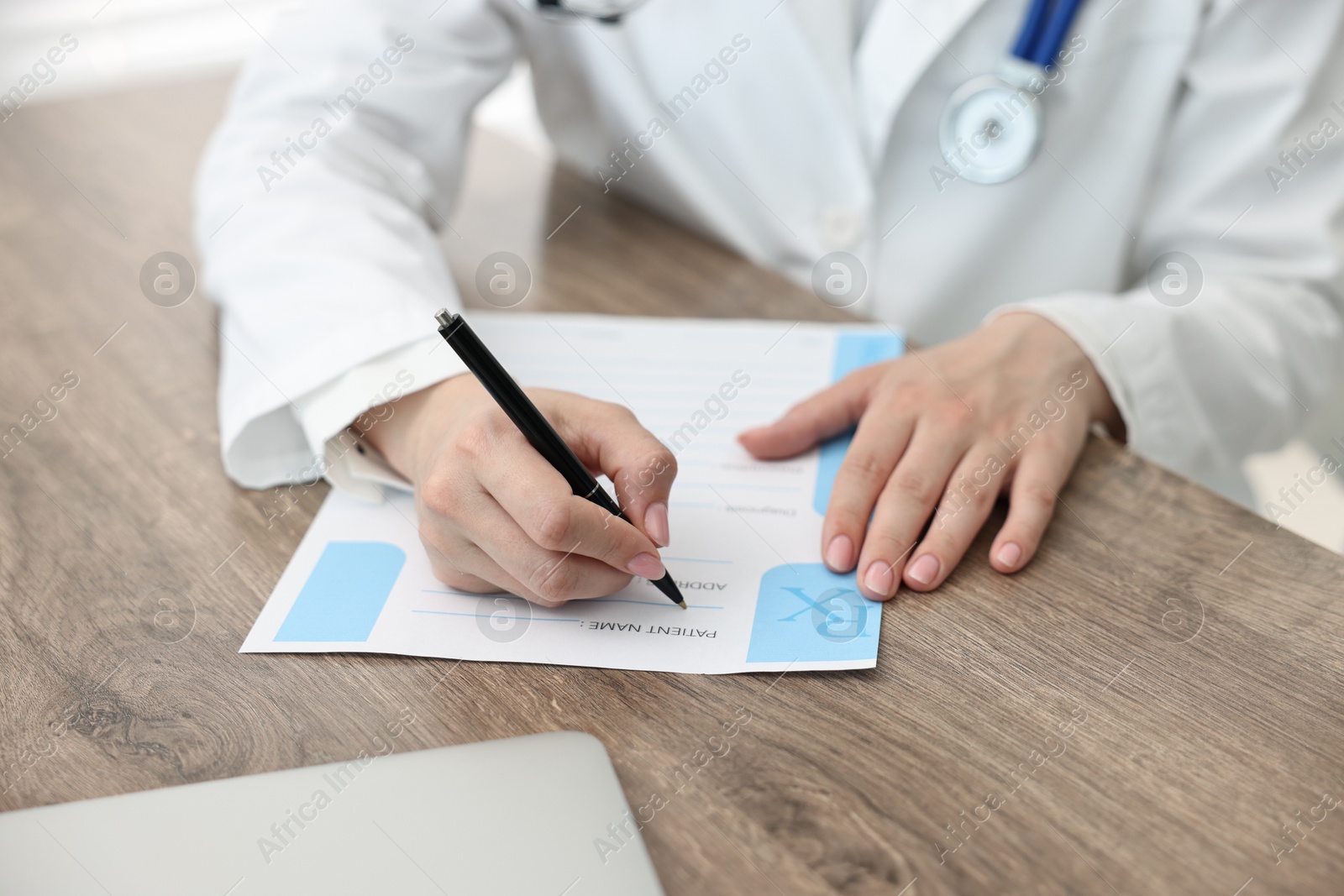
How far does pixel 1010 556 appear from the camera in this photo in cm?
65

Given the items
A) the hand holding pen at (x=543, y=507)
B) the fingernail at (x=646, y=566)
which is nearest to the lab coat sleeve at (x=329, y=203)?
the hand holding pen at (x=543, y=507)

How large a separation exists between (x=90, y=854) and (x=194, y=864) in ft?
0.18

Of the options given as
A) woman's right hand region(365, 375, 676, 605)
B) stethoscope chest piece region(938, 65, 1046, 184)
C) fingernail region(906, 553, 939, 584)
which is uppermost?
woman's right hand region(365, 375, 676, 605)

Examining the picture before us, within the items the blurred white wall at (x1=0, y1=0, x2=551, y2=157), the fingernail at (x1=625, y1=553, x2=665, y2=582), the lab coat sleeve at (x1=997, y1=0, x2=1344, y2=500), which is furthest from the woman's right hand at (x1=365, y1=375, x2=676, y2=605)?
the blurred white wall at (x1=0, y1=0, x2=551, y2=157)

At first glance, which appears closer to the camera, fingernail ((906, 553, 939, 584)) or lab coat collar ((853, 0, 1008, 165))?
fingernail ((906, 553, 939, 584))

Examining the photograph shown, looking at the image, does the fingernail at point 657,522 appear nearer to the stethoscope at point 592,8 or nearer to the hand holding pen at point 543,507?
the hand holding pen at point 543,507

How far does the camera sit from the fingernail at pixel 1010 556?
2.12 feet

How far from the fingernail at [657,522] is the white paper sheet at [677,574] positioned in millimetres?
39

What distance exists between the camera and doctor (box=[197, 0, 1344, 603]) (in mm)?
674

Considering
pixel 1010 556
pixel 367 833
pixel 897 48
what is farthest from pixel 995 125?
pixel 367 833

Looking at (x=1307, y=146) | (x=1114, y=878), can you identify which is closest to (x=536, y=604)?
(x=1114, y=878)

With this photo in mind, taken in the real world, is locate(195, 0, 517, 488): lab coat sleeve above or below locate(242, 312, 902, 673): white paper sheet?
above

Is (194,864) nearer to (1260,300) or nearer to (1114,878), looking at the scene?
(1114,878)

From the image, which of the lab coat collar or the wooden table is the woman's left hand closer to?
the wooden table
